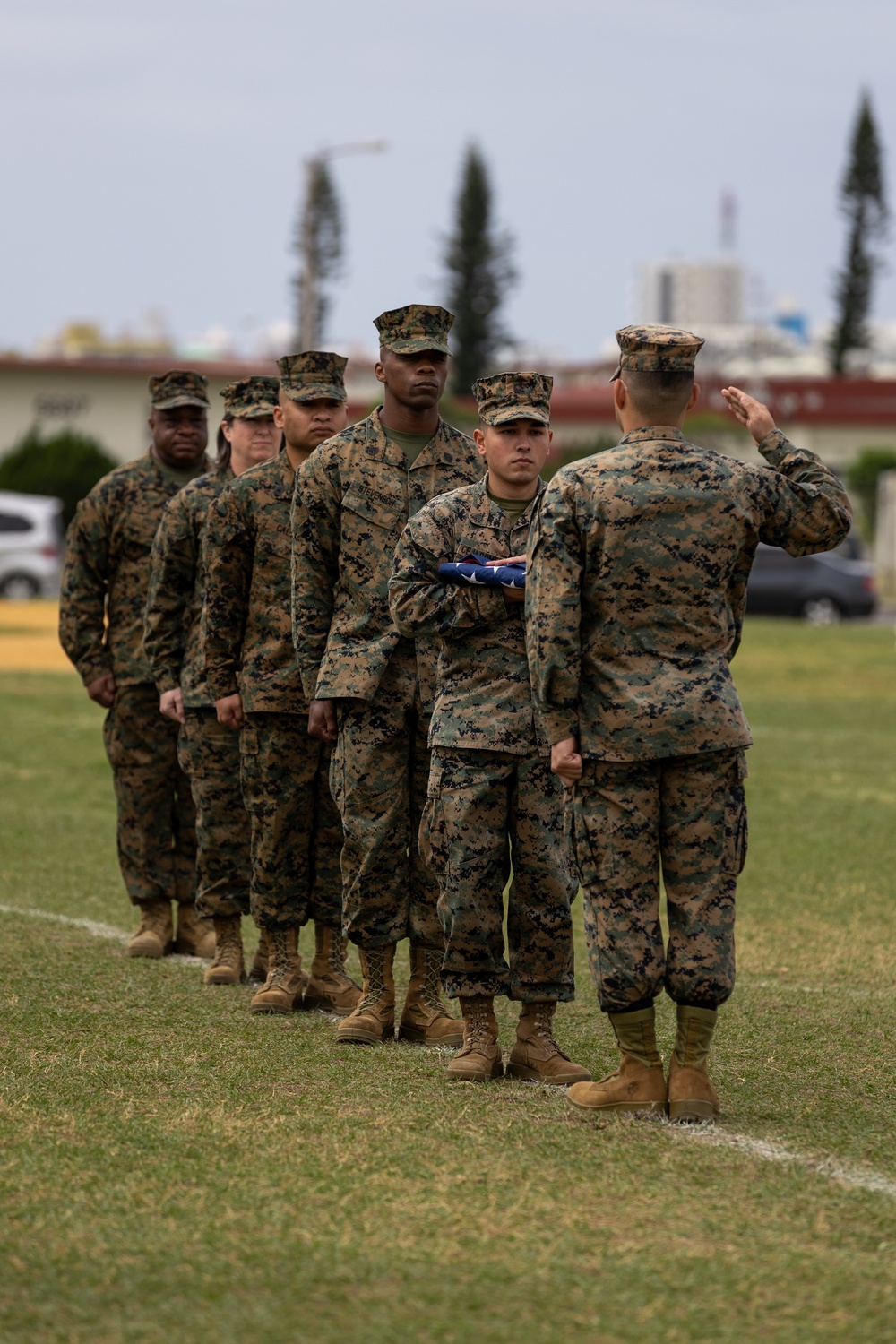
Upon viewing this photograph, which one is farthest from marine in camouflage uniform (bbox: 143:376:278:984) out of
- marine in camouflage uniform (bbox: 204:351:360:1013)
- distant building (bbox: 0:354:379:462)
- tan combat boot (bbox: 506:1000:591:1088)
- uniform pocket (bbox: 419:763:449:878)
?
distant building (bbox: 0:354:379:462)

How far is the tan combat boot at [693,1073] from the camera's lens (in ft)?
17.0

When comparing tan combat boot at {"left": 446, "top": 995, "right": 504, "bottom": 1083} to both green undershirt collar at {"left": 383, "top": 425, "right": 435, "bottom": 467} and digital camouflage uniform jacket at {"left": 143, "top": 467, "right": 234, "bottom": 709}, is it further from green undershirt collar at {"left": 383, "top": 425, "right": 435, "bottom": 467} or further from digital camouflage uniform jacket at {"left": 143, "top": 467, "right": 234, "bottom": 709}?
digital camouflage uniform jacket at {"left": 143, "top": 467, "right": 234, "bottom": 709}

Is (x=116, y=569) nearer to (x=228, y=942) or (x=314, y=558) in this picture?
(x=228, y=942)

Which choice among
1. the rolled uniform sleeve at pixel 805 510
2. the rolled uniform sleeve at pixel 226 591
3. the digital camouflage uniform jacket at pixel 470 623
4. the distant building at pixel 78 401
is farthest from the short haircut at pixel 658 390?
the distant building at pixel 78 401

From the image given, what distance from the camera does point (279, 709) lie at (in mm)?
6816

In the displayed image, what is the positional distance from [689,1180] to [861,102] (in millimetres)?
65705

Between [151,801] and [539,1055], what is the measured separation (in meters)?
2.97

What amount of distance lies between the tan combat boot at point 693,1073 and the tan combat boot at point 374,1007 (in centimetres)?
131

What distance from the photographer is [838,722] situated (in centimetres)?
1830

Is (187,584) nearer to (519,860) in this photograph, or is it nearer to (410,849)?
(410,849)

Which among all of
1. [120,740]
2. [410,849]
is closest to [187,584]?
[120,740]

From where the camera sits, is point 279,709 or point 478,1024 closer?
point 478,1024

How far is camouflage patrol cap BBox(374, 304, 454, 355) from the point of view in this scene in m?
6.15

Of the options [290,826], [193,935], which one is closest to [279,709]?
[290,826]
